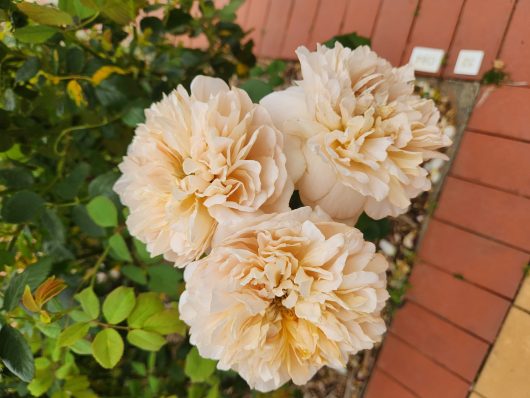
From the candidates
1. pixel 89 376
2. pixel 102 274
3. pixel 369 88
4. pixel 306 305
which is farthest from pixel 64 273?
pixel 369 88

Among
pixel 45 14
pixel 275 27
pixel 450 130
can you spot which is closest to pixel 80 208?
pixel 45 14

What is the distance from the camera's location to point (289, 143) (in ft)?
1.84

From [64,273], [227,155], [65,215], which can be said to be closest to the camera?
[227,155]

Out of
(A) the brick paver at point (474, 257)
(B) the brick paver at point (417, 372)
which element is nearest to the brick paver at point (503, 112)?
(A) the brick paver at point (474, 257)

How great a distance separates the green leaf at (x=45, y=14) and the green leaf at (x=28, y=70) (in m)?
0.10

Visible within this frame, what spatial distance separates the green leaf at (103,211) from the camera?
763 millimetres

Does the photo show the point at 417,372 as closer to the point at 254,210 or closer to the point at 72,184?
the point at 254,210

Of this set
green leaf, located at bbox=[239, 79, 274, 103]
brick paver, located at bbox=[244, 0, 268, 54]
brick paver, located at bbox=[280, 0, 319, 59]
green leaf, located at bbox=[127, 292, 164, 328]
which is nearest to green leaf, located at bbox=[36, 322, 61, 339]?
green leaf, located at bbox=[127, 292, 164, 328]

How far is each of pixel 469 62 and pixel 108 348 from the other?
0.96 meters

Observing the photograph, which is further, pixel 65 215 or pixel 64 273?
pixel 65 215

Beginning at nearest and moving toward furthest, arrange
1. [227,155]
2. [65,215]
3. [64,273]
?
[227,155], [64,273], [65,215]

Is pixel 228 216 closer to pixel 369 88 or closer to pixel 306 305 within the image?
pixel 306 305

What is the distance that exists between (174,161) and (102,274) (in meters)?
0.57

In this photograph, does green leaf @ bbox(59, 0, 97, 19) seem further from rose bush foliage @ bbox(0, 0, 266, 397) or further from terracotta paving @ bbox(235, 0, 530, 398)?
terracotta paving @ bbox(235, 0, 530, 398)
